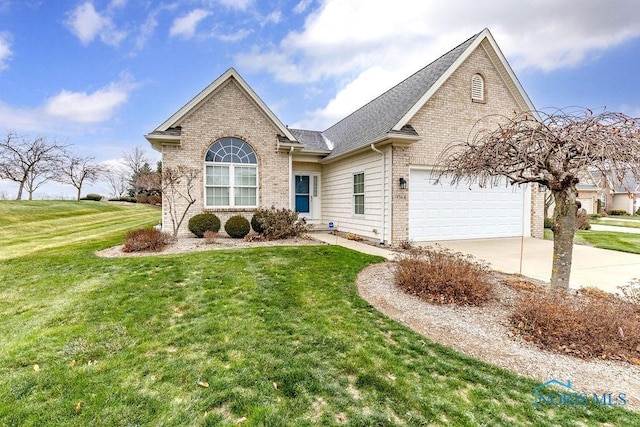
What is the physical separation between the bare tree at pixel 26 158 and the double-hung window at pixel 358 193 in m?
29.5

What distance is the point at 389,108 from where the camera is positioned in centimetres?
1275

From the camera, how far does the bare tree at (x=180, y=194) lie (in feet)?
37.4

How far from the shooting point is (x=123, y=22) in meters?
12.3

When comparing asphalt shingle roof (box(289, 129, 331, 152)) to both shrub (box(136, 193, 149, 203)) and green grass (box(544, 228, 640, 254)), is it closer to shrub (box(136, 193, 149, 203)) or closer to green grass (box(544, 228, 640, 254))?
green grass (box(544, 228, 640, 254))

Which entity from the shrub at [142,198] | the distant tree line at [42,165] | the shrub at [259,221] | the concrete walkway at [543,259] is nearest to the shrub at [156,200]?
the distant tree line at [42,165]

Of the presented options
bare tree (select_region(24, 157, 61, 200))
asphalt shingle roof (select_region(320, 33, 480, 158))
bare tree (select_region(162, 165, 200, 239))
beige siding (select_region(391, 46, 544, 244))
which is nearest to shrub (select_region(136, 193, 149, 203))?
bare tree (select_region(24, 157, 61, 200))

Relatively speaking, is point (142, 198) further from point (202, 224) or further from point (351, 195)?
point (351, 195)

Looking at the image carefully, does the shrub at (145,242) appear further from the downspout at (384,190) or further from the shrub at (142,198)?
the shrub at (142,198)

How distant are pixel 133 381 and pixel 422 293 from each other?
419cm

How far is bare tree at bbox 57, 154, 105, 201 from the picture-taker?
30703 mm

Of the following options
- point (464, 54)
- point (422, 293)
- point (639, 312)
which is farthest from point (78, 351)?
point (464, 54)

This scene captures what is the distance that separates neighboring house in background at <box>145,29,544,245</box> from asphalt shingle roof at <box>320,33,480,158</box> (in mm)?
60

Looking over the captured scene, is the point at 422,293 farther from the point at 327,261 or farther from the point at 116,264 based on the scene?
the point at 116,264

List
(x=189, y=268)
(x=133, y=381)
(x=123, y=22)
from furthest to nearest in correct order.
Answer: (x=123, y=22)
(x=189, y=268)
(x=133, y=381)
